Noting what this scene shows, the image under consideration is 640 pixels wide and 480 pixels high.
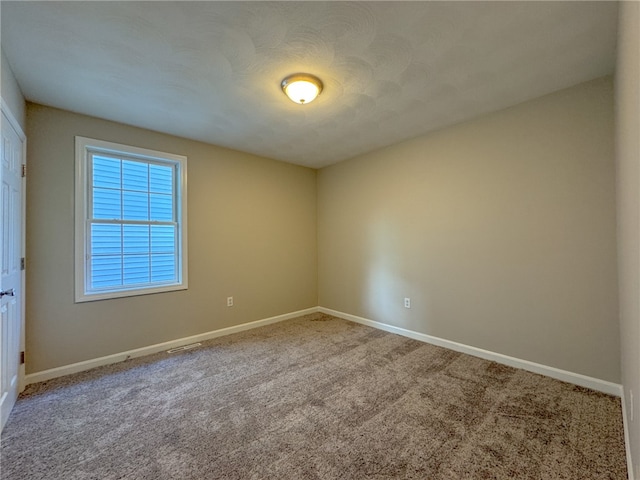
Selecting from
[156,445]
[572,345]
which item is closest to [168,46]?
[156,445]

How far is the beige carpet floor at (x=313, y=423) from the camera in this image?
1.53 m

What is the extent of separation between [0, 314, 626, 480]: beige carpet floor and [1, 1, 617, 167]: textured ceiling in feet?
8.21

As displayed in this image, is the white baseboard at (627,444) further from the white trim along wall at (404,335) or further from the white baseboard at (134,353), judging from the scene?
the white baseboard at (134,353)

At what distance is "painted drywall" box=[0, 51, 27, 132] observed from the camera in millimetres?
1835

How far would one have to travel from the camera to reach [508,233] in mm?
2699

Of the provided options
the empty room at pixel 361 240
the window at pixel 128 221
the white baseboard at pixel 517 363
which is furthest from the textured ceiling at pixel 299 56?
the white baseboard at pixel 517 363

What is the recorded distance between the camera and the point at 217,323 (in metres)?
3.65

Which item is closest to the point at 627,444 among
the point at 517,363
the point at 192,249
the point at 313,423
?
the point at 517,363

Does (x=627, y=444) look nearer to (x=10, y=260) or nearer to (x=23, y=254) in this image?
(x=10, y=260)

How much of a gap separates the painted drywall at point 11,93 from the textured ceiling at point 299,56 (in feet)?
0.25

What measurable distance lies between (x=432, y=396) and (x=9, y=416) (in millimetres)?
3107

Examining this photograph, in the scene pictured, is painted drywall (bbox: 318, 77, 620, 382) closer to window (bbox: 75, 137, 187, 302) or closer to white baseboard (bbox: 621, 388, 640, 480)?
white baseboard (bbox: 621, 388, 640, 480)

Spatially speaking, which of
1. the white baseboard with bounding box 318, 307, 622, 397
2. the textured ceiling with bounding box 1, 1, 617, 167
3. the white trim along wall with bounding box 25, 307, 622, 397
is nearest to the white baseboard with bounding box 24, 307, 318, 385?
the white trim along wall with bounding box 25, 307, 622, 397

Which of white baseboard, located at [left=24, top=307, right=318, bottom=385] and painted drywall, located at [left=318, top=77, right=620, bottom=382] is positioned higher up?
painted drywall, located at [left=318, top=77, right=620, bottom=382]
